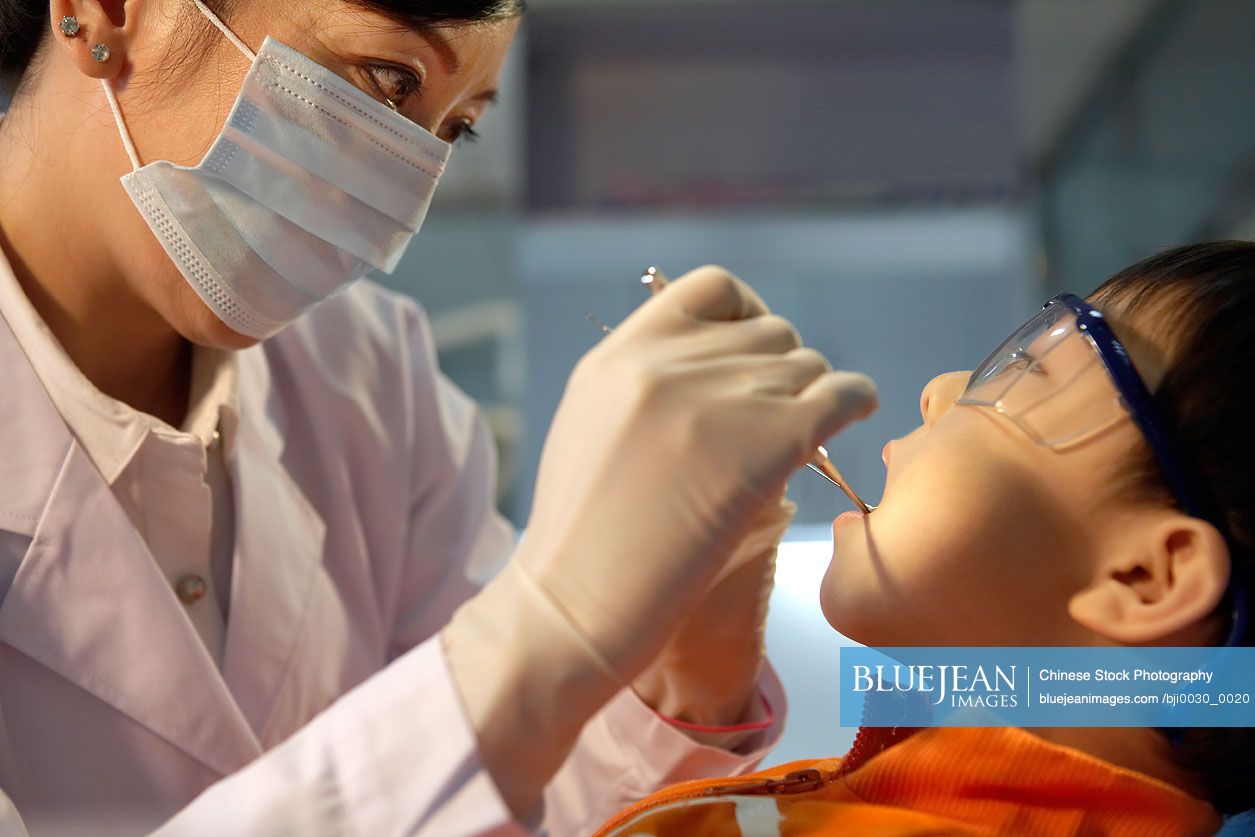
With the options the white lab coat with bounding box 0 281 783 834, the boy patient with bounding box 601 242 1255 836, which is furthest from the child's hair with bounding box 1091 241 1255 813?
the white lab coat with bounding box 0 281 783 834

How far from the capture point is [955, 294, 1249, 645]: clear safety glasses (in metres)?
0.92

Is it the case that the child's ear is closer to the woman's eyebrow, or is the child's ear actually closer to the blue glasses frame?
the blue glasses frame

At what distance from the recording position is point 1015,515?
0.96m

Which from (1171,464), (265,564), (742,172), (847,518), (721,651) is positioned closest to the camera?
(1171,464)

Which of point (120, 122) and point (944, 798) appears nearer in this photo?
point (944, 798)

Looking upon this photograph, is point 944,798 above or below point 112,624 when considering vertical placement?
below

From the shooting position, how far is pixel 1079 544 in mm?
965

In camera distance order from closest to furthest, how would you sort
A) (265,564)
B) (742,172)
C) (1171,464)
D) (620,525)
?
(620,525)
(1171,464)
(265,564)
(742,172)

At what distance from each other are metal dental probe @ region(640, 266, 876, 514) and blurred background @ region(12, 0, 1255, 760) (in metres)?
1.64

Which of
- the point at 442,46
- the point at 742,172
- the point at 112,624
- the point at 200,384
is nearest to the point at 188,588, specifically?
the point at 112,624

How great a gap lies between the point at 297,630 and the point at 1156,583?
870mm

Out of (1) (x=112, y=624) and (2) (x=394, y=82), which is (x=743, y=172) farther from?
(1) (x=112, y=624)

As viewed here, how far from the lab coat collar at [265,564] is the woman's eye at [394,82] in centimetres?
41

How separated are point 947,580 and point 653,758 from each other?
40 centimetres
